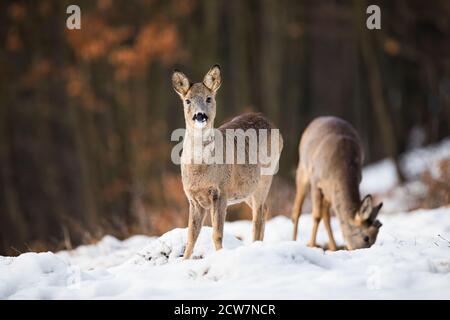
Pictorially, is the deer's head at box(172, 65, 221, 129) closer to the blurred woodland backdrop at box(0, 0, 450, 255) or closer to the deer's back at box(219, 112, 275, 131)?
the deer's back at box(219, 112, 275, 131)

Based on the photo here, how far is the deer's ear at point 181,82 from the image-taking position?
7.43 meters

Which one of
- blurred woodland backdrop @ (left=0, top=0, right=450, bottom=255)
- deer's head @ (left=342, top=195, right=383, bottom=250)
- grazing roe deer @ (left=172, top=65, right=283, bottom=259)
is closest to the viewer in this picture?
grazing roe deer @ (left=172, top=65, right=283, bottom=259)

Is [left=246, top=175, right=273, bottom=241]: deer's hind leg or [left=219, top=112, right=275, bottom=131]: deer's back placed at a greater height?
[left=219, top=112, right=275, bottom=131]: deer's back

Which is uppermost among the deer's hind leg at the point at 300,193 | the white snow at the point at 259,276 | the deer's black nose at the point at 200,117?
the deer's black nose at the point at 200,117

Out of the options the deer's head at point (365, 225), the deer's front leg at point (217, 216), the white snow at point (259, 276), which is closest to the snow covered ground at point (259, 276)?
the white snow at point (259, 276)

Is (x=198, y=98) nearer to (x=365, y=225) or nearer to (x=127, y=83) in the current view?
(x=365, y=225)

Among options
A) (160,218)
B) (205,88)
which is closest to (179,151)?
(205,88)

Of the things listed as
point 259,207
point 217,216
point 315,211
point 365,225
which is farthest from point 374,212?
point 217,216

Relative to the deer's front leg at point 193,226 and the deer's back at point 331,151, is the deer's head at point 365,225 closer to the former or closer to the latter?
the deer's back at point 331,151

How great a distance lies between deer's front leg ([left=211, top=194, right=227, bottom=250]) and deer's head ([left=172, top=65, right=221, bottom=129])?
671 mm

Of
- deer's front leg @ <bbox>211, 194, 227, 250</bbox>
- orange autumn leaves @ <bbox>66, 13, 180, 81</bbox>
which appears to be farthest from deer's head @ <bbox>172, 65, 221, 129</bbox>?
orange autumn leaves @ <bbox>66, 13, 180, 81</bbox>

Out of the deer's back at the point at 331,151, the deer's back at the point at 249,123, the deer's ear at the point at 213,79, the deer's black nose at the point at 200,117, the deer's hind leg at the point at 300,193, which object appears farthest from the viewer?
the deer's hind leg at the point at 300,193

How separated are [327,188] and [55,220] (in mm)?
12680

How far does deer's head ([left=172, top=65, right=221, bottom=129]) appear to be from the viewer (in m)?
7.25
